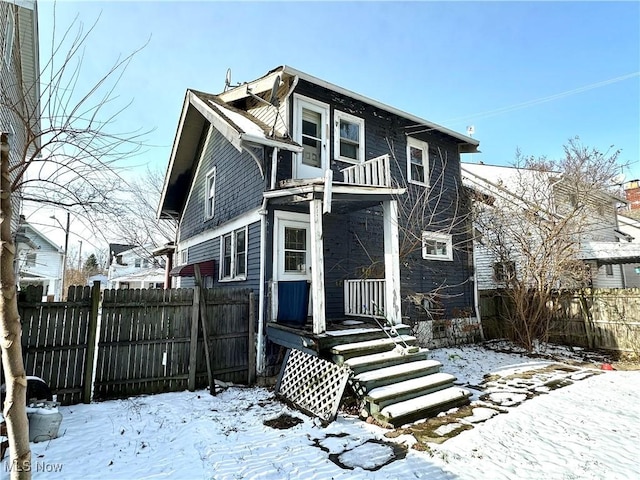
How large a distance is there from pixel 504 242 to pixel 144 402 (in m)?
12.0

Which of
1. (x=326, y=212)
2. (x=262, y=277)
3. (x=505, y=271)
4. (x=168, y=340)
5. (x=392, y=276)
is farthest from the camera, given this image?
(x=505, y=271)

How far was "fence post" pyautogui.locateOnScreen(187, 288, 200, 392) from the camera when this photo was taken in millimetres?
6788

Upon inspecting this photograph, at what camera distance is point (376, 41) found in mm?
8641

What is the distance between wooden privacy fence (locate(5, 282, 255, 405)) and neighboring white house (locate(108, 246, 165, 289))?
1993 cm

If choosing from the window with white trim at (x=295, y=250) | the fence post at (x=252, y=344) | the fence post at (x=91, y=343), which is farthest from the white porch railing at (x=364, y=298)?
the fence post at (x=91, y=343)

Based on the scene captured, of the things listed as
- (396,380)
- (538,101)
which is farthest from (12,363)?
(538,101)

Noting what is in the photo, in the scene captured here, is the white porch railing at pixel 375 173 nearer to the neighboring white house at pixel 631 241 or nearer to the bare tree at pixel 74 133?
the bare tree at pixel 74 133

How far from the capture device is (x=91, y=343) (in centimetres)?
598

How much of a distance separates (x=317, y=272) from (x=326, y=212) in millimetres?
1239

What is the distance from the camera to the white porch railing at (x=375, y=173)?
7.46 meters

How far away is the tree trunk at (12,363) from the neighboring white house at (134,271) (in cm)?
2584

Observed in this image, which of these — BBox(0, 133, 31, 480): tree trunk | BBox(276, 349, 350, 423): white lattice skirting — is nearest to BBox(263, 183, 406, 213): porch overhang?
BBox(276, 349, 350, 423): white lattice skirting

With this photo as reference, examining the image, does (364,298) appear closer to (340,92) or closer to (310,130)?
(310,130)

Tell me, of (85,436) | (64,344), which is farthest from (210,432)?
(64,344)
